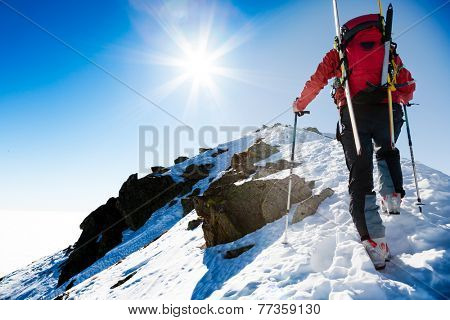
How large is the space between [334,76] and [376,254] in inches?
110

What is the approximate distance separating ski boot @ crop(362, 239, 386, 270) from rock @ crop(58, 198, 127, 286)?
108 feet

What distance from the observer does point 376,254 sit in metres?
4.08

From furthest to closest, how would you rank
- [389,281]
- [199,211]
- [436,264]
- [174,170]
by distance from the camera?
[174,170], [199,211], [436,264], [389,281]

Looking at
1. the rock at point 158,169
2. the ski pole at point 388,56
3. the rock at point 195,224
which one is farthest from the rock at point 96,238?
the ski pole at point 388,56

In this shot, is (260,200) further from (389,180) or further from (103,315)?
(103,315)

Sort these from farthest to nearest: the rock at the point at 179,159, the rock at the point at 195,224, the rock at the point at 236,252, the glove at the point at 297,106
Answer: the rock at the point at 179,159 < the rock at the point at 195,224 < the rock at the point at 236,252 < the glove at the point at 297,106

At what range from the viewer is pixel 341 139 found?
4.66 meters

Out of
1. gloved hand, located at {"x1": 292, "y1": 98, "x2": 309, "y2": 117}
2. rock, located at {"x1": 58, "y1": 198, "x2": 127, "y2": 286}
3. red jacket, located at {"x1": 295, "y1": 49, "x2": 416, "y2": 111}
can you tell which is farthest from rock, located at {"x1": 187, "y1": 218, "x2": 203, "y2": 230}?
rock, located at {"x1": 58, "y1": 198, "x2": 127, "y2": 286}

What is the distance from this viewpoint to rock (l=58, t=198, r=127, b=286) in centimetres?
3328

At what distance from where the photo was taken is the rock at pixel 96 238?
33281mm

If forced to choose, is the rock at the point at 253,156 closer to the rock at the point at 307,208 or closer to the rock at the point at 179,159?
the rock at the point at 307,208

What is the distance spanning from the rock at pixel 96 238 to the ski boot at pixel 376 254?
32912 mm

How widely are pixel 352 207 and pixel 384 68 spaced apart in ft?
6.66

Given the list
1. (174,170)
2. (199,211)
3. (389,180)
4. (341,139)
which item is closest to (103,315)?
(341,139)
